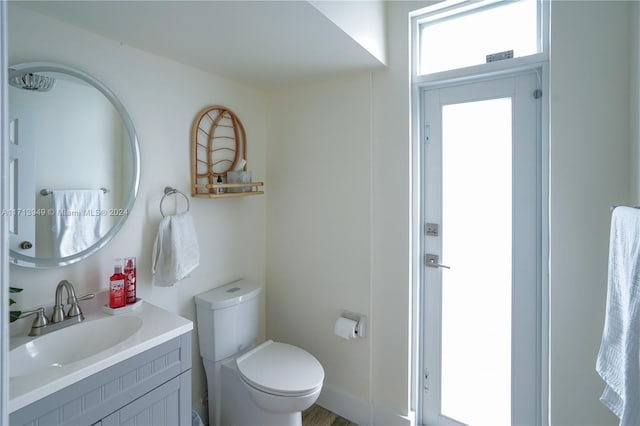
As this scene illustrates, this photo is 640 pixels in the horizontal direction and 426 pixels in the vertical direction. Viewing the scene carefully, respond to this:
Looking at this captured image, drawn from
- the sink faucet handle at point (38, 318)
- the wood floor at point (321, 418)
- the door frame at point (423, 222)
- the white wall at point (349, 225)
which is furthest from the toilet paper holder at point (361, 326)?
the sink faucet handle at point (38, 318)

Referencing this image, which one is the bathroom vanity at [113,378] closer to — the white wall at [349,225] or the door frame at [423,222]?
the white wall at [349,225]

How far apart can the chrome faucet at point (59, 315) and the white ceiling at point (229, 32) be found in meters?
1.08

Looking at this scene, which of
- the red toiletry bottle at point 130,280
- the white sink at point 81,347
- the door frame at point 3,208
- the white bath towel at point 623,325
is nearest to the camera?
the door frame at point 3,208

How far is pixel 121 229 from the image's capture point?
1528 mm

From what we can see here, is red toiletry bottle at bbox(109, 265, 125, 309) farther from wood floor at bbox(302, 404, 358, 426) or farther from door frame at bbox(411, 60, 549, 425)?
door frame at bbox(411, 60, 549, 425)

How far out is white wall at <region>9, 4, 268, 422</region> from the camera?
128cm

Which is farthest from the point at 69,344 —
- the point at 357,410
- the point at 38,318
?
the point at 357,410

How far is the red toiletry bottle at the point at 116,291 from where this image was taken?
Answer: 1.39m

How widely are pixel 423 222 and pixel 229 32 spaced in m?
1.40

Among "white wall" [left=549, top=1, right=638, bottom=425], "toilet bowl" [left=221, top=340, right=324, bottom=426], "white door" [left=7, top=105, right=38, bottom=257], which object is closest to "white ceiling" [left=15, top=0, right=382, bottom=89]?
"white door" [left=7, top=105, right=38, bottom=257]

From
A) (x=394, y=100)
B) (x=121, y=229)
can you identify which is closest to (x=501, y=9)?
(x=394, y=100)

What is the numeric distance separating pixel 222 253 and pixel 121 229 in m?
0.64

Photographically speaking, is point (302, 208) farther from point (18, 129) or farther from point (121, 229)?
point (18, 129)

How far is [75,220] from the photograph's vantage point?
136 centimetres
